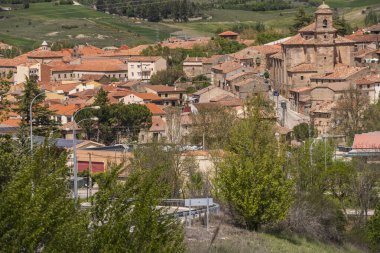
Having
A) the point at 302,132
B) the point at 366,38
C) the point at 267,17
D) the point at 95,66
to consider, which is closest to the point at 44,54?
the point at 95,66

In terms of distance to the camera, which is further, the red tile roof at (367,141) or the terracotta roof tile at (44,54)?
the terracotta roof tile at (44,54)

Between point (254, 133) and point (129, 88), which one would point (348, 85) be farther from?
point (254, 133)

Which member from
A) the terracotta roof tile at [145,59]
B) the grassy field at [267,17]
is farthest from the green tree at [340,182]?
the grassy field at [267,17]

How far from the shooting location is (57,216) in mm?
18469

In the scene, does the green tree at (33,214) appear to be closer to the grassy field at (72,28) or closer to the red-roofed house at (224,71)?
the red-roofed house at (224,71)

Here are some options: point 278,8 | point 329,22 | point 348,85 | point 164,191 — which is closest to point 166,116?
point 348,85

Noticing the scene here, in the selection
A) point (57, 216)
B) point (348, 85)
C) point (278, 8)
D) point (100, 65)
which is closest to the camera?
point (57, 216)

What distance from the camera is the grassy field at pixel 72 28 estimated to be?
140 meters

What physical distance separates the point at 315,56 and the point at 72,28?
225ft

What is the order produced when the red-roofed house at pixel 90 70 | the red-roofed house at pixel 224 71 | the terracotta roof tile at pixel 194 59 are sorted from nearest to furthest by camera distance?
the red-roofed house at pixel 224 71
the terracotta roof tile at pixel 194 59
the red-roofed house at pixel 90 70

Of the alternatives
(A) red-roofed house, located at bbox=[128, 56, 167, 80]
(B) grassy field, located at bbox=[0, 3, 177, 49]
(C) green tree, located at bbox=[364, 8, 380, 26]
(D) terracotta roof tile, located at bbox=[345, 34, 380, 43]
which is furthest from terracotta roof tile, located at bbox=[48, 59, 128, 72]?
(C) green tree, located at bbox=[364, 8, 380, 26]

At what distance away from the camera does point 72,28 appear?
147 meters

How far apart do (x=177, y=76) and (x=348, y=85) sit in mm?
20728

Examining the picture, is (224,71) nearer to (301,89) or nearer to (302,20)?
(301,89)
